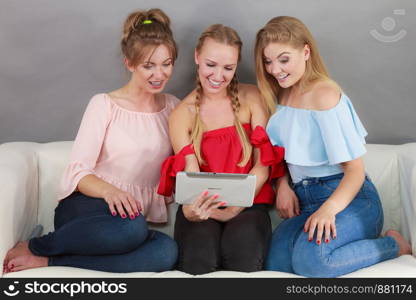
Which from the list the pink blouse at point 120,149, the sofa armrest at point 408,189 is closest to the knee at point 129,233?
the pink blouse at point 120,149

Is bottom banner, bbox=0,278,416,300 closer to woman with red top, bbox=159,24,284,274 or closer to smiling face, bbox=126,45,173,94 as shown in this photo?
woman with red top, bbox=159,24,284,274

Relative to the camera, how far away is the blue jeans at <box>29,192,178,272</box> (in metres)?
1.74

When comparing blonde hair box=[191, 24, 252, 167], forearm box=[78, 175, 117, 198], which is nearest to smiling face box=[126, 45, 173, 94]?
blonde hair box=[191, 24, 252, 167]

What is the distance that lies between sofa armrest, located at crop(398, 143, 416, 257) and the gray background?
0.25 meters

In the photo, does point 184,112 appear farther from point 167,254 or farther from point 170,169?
point 167,254

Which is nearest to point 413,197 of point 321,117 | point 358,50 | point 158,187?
point 321,117

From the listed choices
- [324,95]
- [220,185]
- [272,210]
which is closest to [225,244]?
[220,185]

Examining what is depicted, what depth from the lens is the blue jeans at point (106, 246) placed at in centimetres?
174

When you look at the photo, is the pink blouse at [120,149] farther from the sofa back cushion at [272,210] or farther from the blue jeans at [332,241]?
the blue jeans at [332,241]

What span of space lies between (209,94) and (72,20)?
62 cm

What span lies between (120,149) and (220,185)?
435 millimetres

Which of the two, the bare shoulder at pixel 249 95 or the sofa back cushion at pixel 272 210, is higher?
the bare shoulder at pixel 249 95

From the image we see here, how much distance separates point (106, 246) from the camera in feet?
5.70

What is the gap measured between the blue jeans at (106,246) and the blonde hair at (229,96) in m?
0.31
